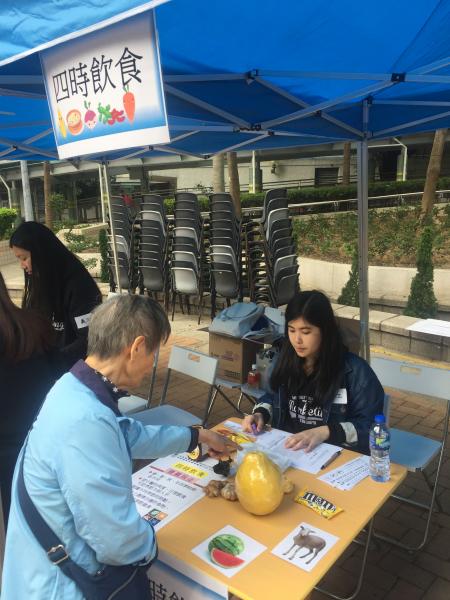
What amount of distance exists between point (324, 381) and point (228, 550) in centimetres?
107

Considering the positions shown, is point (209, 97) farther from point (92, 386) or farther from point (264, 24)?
point (92, 386)

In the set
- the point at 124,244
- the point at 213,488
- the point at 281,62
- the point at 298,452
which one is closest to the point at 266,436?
the point at 298,452

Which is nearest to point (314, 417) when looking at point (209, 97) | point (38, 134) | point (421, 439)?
point (421, 439)

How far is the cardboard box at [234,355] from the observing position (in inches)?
152

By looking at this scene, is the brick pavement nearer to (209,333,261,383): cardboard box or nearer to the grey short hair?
(209,333,261,383): cardboard box

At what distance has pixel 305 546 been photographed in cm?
149

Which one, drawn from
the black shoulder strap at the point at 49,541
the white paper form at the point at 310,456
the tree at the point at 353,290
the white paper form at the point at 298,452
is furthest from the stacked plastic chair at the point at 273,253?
the black shoulder strap at the point at 49,541

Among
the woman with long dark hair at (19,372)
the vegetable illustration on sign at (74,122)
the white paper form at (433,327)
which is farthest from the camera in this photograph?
the white paper form at (433,327)

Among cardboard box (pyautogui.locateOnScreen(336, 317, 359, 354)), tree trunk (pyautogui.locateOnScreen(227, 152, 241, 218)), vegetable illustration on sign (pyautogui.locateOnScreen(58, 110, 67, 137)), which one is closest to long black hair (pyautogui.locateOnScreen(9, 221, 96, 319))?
vegetable illustration on sign (pyautogui.locateOnScreen(58, 110, 67, 137))

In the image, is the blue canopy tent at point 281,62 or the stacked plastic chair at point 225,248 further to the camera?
the stacked plastic chair at point 225,248

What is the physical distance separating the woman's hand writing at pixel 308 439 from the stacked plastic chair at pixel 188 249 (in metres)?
4.62

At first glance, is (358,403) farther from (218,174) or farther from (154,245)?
(218,174)

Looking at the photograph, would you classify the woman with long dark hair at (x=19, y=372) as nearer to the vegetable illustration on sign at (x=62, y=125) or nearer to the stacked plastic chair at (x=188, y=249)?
the vegetable illustration on sign at (x=62, y=125)

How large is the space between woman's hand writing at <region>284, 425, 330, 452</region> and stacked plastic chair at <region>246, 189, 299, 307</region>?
4.06 metres
